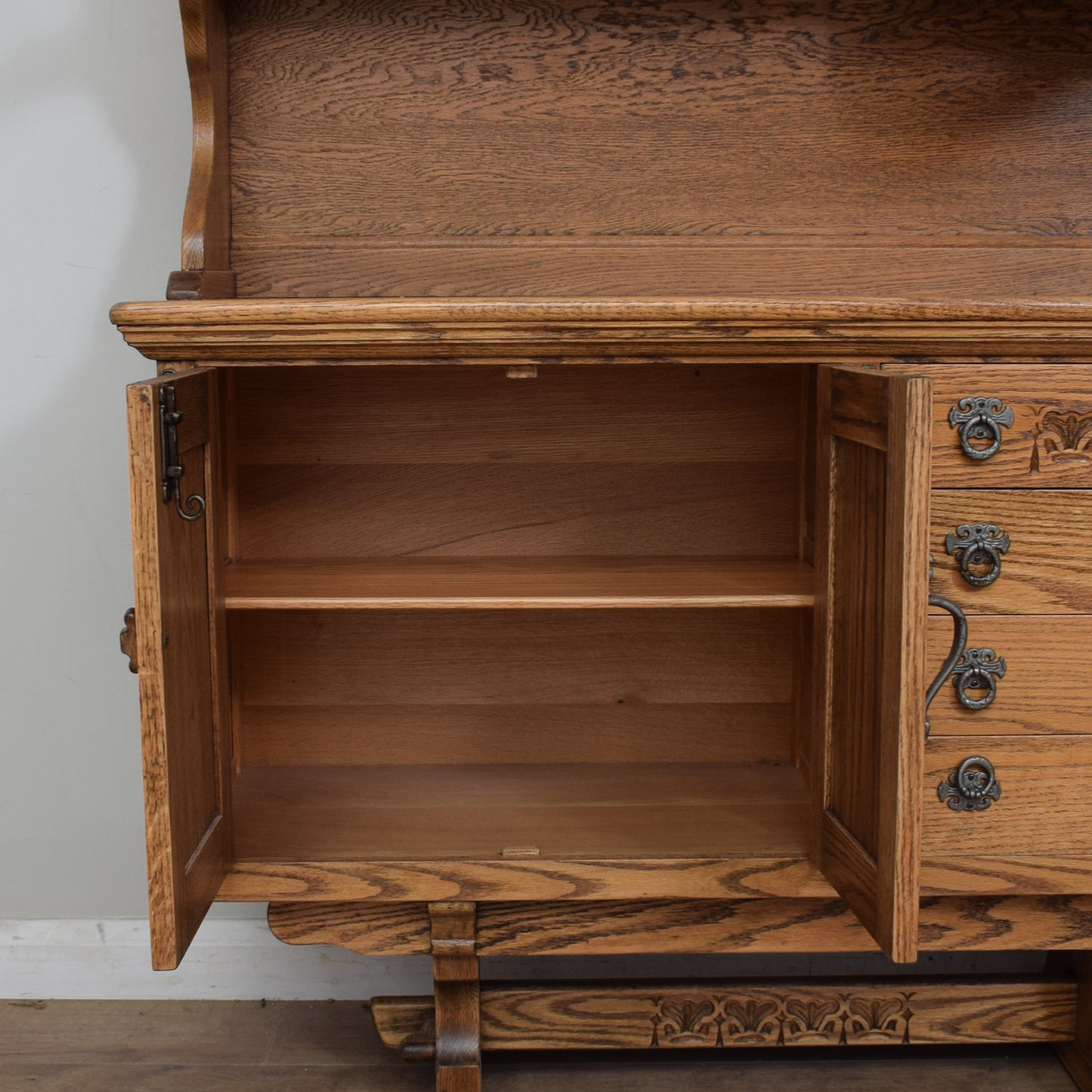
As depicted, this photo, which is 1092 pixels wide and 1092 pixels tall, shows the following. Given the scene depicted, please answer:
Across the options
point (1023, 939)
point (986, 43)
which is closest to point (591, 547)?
point (1023, 939)

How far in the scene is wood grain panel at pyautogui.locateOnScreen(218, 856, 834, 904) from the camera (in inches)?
64.6

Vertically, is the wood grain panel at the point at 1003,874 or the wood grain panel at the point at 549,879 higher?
the wood grain panel at the point at 1003,874

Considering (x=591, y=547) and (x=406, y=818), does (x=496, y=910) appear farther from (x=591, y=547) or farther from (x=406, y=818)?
(x=591, y=547)

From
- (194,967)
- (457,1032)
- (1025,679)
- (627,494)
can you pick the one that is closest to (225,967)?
(194,967)

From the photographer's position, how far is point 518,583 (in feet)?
5.59

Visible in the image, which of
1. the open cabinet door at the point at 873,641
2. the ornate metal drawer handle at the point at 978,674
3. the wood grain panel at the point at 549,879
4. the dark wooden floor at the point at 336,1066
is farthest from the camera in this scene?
the dark wooden floor at the point at 336,1066

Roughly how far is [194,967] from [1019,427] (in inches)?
66.1

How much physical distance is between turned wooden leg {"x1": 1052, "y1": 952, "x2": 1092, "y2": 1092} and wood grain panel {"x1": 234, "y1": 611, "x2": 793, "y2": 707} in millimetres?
600

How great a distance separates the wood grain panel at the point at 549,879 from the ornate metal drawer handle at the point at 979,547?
465mm

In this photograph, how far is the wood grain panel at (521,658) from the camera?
2.02 m

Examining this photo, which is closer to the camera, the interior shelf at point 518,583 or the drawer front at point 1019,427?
the drawer front at point 1019,427

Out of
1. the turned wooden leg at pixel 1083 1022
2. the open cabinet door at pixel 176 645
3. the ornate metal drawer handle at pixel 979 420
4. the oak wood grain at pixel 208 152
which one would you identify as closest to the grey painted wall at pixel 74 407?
the oak wood grain at pixel 208 152

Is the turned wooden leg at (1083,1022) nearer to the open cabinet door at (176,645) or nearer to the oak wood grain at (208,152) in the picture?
the open cabinet door at (176,645)

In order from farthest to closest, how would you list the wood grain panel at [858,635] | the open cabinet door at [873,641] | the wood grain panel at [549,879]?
the wood grain panel at [549,879] < the wood grain panel at [858,635] < the open cabinet door at [873,641]
